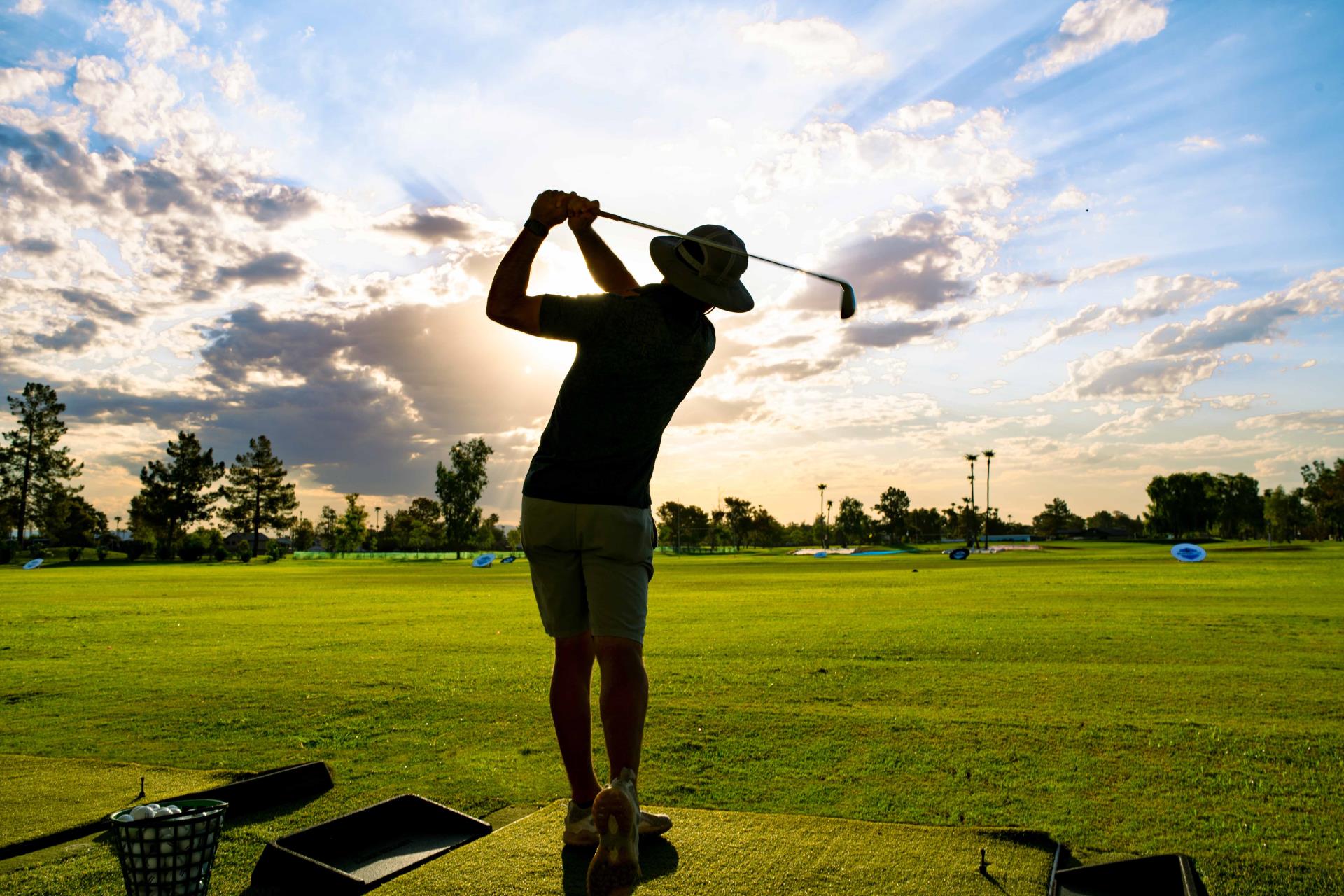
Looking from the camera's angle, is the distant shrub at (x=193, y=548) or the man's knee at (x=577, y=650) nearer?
the man's knee at (x=577, y=650)

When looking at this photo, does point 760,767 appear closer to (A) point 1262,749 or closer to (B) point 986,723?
(B) point 986,723

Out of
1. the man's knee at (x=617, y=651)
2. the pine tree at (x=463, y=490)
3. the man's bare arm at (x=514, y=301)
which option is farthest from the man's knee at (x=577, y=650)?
the pine tree at (x=463, y=490)

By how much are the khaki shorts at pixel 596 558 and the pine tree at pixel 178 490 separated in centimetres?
10529

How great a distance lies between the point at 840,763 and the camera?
4625mm

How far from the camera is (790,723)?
223 inches

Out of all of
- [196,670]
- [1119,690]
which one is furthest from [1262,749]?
[196,670]

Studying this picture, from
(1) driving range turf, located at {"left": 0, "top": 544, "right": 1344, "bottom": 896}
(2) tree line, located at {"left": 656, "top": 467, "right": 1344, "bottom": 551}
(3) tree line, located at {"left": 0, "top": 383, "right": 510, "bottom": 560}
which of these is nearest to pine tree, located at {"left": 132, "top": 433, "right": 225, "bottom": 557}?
(3) tree line, located at {"left": 0, "top": 383, "right": 510, "bottom": 560}

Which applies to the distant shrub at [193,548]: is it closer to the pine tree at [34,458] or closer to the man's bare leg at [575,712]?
the pine tree at [34,458]

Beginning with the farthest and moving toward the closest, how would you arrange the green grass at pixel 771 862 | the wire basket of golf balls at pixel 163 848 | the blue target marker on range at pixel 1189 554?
the blue target marker on range at pixel 1189 554, the green grass at pixel 771 862, the wire basket of golf balls at pixel 163 848

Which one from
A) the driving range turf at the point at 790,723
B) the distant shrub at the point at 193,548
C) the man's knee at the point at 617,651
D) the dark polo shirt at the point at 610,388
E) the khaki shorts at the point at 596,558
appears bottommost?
the distant shrub at the point at 193,548

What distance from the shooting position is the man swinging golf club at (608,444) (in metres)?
3.22

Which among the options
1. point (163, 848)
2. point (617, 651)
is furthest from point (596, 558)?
point (163, 848)

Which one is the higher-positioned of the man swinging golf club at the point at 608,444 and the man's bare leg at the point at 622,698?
the man swinging golf club at the point at 608,444

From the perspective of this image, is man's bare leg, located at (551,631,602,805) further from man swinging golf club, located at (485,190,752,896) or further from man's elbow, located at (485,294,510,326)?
man's elbow, located at (485,294,510,326)
